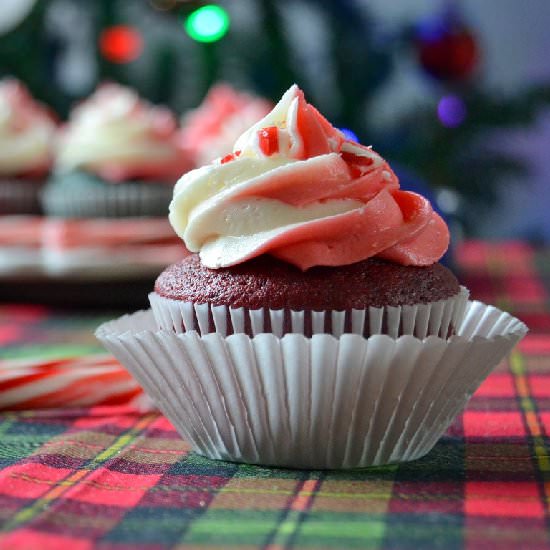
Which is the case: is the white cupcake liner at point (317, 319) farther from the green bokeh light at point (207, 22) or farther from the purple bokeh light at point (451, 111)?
the purple bokeh light at point (451, 111)

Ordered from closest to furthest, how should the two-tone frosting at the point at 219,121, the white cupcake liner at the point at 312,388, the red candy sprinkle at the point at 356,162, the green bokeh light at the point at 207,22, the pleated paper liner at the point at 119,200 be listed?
the white cupcake liner at the point at 312,388
the red candy sprinkle at the point at 356,162
the pleated paper liner at the point at 119,200
the two-tone frosting at the point at 219,121
the green bokeh light at the point at 207,22

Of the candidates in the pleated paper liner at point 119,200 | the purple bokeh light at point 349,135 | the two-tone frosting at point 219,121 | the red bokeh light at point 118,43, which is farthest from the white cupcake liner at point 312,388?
the red bokeh light at point 118,43

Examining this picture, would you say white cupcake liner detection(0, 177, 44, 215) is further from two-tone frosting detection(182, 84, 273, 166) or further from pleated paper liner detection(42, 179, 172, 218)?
two-tone frosting detection(182, 84, 273, 166)

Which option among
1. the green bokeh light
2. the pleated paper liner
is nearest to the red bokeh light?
the green bokeh light

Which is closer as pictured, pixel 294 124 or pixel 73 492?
pixel 73 492

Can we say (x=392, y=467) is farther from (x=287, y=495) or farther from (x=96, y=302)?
(x=96, y=302)

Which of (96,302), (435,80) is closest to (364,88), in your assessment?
(435,80)

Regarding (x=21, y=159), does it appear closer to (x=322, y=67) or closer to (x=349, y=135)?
(x=322, y=67)
